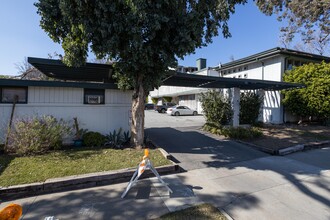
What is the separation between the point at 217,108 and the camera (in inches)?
424

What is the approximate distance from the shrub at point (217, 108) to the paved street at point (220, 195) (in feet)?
16.1

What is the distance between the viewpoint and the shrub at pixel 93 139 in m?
6.84

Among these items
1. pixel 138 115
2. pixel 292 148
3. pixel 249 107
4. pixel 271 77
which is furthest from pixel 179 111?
pixel 138 115

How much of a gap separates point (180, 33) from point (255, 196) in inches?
173

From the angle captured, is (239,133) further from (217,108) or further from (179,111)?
(179,111)

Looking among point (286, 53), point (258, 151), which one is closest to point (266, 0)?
point (286, 53)

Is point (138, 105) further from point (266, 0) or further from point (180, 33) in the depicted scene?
point (266, 0)

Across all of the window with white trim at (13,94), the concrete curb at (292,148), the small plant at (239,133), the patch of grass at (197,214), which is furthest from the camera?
the small plant at (239,133)

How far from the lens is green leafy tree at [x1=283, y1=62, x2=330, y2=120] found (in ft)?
39.0

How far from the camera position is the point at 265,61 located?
1499 cm

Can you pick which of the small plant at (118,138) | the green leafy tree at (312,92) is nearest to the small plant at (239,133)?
the small plant at (118,138)

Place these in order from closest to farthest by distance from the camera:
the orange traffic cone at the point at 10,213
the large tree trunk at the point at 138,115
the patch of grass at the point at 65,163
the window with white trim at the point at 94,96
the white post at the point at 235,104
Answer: the orange traffic cone at the point at 10,213 < the patch of grass at the point at 65,163 < the large tree trunk at the point at 138,115 < the window with white trim at the point at 94,96 < the white post at the point at 235,104

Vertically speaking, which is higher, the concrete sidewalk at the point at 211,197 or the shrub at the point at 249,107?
the shrub at the point at 249,107

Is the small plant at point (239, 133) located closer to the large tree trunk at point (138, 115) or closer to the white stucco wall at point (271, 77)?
the large tree trunk at point (138, 115)
